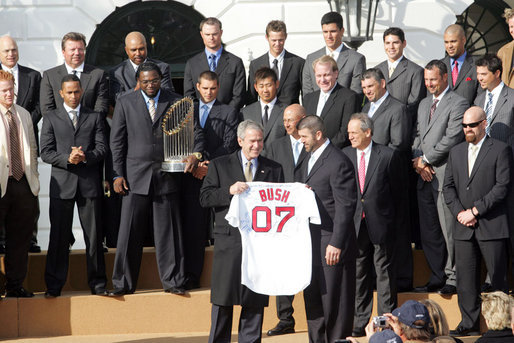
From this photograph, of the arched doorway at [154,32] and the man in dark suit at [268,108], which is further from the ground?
the arched doorway at [154,32]

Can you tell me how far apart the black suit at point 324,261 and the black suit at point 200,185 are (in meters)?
1.70

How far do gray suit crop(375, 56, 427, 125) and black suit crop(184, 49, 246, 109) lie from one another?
158 centimetres

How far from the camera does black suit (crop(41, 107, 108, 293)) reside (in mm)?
10211

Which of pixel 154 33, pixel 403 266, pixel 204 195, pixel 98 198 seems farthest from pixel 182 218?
pixel 154 33

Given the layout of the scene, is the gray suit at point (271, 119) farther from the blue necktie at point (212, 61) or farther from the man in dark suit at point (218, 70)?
the blue necktie at point (212, 61)

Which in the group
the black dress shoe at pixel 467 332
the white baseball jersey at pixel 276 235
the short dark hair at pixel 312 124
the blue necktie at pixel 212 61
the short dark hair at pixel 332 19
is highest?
the short dark hair at pixel 332 19

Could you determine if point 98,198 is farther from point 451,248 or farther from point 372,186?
point 451,248

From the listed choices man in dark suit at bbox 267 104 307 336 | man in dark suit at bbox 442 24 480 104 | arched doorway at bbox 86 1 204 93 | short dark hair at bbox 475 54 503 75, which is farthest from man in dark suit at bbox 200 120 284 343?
arched doorway at bbox 86 1 204 93

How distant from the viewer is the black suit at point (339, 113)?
10375mm

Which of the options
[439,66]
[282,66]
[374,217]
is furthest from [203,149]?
[439,66]

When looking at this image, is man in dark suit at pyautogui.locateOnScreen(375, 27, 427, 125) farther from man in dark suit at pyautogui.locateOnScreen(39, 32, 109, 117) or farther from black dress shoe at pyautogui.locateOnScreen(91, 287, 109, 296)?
black dress shoe at pyautogui.locateOnScreen(91, 287, 109, 296)

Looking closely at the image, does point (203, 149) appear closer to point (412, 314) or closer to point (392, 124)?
point (392, 124)

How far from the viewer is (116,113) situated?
10.2 m

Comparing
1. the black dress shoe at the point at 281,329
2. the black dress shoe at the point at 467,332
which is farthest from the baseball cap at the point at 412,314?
the black dress shoe at the point at 281,329
